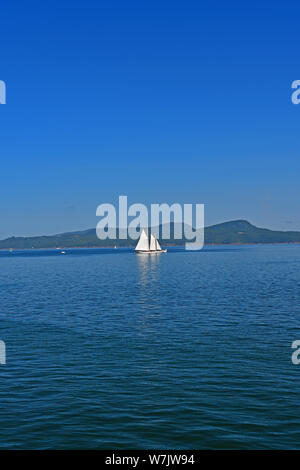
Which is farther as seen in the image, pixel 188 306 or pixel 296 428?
pixel 188 306

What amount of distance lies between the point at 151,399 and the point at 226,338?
17265 mm

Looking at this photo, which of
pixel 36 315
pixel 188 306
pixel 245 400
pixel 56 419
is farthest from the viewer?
pixel 188 306

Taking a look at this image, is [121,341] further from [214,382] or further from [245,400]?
[245,400]

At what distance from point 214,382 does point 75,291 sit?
6497 centimetres

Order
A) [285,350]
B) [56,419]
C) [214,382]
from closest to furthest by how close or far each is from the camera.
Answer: [56,419], [214,382], [285,350]

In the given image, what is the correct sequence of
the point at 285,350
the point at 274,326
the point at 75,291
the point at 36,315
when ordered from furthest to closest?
the point at 75,291 → the point at 36,315 → the point at 274,326 → the point at 285,350

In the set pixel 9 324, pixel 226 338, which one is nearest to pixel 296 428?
pixel 226 338

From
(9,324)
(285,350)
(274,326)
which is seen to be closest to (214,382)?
(285,350)

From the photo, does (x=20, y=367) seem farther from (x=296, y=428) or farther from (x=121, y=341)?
(x=296, y=428)

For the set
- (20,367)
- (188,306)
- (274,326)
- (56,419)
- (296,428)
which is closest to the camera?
(296,428)

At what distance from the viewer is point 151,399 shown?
89.5ft

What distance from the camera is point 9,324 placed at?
5319 cm

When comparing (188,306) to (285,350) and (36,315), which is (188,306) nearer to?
(36,315)

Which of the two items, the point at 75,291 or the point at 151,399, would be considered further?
the point at 75,291
